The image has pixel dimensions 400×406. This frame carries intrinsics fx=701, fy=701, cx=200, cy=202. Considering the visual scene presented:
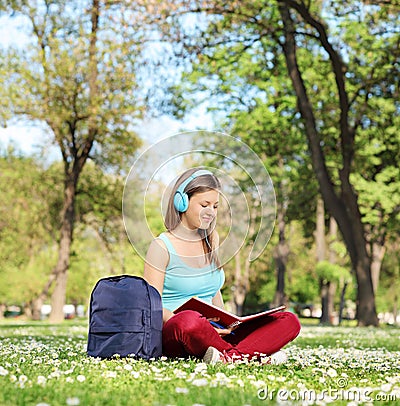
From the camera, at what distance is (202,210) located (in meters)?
6.57

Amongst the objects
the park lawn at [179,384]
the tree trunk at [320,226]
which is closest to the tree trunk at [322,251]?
the tree trunk at [320,226]

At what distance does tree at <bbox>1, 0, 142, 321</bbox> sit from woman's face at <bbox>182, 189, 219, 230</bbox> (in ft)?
69.6

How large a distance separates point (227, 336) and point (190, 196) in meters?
1.55

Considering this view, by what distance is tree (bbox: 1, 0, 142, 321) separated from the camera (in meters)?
28.2

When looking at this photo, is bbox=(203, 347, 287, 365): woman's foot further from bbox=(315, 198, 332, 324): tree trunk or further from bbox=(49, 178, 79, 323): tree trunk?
bbox=(315, 198, 332, 324): tree trunk

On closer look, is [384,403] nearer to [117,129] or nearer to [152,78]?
[152,78]

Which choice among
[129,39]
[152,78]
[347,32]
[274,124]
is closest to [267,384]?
[129,39]

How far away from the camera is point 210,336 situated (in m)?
6.45

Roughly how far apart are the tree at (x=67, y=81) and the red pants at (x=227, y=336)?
21298mm

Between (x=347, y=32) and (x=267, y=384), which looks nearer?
(x=267, y=384)

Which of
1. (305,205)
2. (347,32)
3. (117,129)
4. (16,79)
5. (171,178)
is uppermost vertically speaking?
(347,32)

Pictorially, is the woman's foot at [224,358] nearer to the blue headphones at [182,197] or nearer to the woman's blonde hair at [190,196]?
the woman's blonde hair at [190,196]

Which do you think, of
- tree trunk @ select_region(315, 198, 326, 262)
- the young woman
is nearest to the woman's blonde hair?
the young woman

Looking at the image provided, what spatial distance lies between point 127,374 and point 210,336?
138 centimetres
